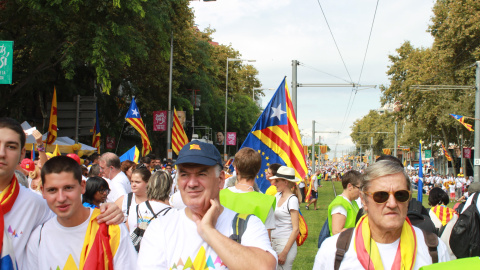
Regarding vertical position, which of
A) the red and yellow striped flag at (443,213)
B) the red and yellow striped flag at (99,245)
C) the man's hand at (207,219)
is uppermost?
the man's hand at (207,219)

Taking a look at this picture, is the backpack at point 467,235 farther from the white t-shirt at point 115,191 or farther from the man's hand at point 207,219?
the white t-shirt at point 115,191

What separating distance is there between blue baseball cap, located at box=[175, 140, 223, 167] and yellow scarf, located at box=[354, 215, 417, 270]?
2.79ft

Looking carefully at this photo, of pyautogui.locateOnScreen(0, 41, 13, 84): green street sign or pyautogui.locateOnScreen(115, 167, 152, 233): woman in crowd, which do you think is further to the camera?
pyautogui.locateOnScreen(0, 41, 13, 84): green street sign

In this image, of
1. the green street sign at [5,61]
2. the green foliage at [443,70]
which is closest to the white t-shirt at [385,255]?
the green street sign at [5,61]

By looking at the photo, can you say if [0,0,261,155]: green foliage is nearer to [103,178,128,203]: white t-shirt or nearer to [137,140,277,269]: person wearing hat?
[103,178,128,203]: white t-shirt

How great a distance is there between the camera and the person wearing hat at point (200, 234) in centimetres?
246

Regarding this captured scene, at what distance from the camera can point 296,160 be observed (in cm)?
741

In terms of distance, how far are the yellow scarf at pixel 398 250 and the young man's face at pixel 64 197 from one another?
157 cm

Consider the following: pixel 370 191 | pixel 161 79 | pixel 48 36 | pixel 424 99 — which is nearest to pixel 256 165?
pixel 370 191

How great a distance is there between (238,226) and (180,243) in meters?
0.30

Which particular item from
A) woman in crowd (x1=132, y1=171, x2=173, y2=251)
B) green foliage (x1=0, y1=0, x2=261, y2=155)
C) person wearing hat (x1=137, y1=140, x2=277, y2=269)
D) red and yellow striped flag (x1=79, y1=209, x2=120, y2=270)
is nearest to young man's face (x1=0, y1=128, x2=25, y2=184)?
red and yellow striped flag (x1=79, y1=209, x2=120, y2=270)

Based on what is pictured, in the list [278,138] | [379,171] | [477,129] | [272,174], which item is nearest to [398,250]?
[379,171]

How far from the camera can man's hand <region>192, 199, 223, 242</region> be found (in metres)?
2.49

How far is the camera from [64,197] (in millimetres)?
3023
